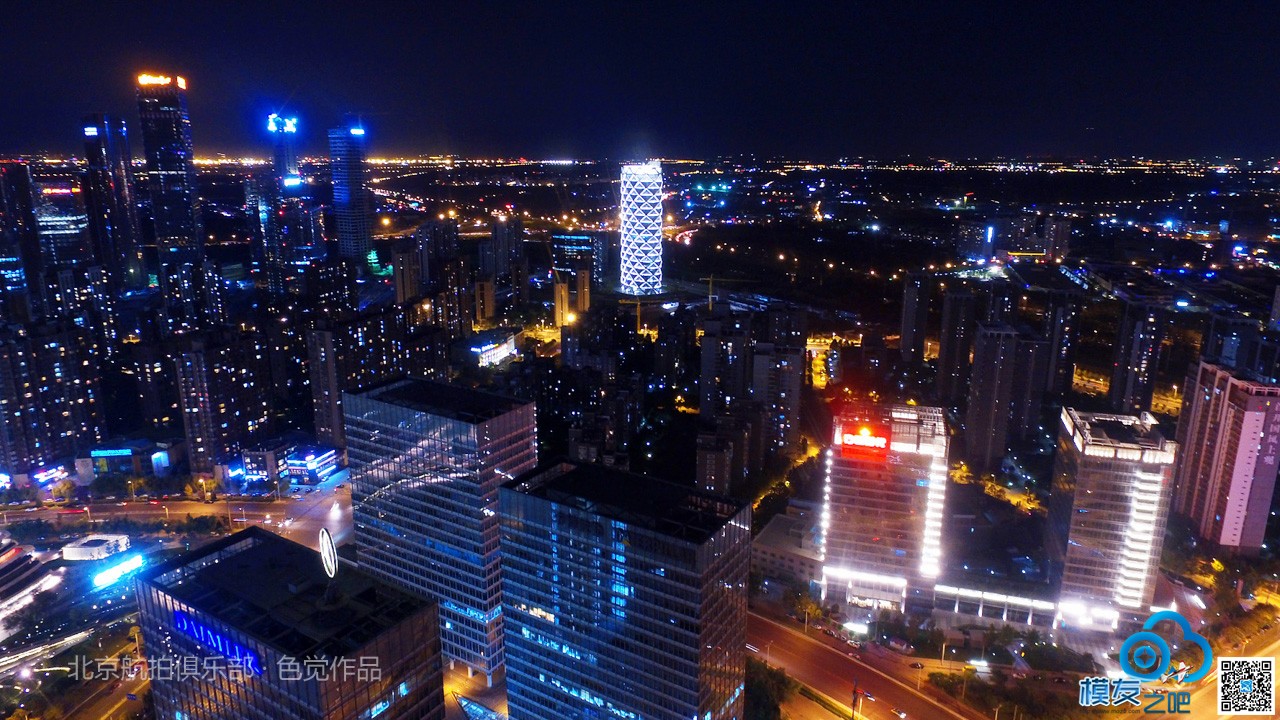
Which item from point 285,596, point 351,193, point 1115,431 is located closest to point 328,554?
point 285,596

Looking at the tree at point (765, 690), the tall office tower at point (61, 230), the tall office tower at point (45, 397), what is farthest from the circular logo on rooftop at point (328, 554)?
the tall office tower at point (61, 230)

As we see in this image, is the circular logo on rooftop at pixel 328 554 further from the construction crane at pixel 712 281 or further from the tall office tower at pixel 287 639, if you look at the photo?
the construction crane at pixel 712 281

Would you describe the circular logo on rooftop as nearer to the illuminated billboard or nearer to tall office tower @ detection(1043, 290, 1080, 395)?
the illuminated billboard

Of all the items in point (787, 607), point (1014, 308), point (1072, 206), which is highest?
point (1072, 206)

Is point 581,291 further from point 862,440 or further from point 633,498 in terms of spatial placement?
point 633,498

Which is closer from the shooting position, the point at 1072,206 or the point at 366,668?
the point at 366,668

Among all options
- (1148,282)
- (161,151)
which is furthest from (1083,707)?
(161,151)

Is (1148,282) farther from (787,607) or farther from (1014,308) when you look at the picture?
(787,607)
